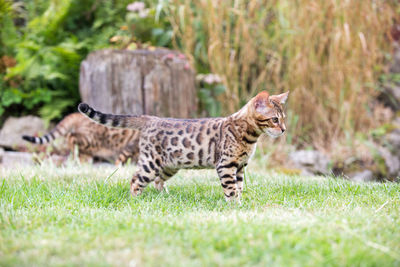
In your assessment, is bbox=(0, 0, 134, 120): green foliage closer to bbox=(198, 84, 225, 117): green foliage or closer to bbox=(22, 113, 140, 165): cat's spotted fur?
bbox=(22, 113, 140, 165): cat's spotted fur

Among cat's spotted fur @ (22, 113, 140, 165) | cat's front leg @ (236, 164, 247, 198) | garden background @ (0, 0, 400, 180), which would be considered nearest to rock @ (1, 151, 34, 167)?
cat's spotted fur @ (22, 113, 140, 165)

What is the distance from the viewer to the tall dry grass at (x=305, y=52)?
28.4ft

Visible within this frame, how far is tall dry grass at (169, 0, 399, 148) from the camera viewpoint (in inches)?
340

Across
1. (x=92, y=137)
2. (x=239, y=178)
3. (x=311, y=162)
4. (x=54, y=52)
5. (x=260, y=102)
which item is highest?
(x=54, y=52)

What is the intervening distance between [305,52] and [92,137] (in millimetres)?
4394

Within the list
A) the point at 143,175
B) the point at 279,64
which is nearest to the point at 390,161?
the point at 279,64

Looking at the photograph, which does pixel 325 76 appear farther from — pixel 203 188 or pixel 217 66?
pixel 203 188

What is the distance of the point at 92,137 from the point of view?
7.79 m

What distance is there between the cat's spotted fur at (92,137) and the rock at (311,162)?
3.01 metres

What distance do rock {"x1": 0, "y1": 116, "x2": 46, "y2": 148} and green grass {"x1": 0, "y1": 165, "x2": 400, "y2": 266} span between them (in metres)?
4.19

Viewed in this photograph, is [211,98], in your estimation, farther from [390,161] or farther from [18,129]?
[18,129]

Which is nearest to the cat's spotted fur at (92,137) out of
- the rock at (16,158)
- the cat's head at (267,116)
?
the rock at (16,158)

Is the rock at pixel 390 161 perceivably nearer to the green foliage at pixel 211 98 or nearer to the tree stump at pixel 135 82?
the green foliage at pixel 211 98

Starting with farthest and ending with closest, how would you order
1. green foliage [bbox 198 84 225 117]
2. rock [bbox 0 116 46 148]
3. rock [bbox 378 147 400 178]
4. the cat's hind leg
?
rock [bbox 0 116 46 148], green foliage [bbox 198 84 225 117], rock [bbox 378 147 400 178], the cat's hind leg
